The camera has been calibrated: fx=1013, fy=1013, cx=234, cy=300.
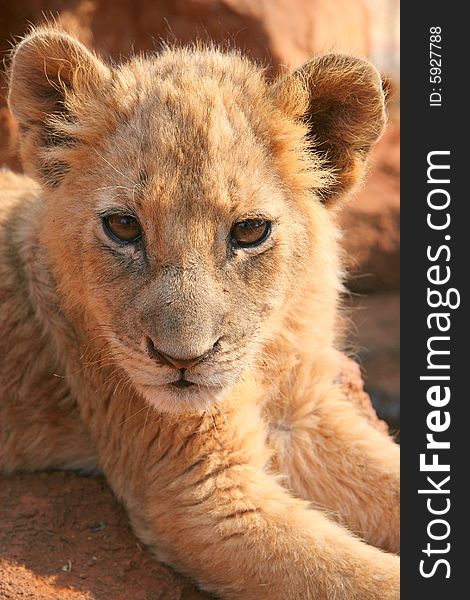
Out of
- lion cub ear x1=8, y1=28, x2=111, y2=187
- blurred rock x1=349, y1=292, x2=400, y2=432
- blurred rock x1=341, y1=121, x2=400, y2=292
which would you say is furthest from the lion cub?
blurred rock x1=341, y1=121, x2=400, y2=292

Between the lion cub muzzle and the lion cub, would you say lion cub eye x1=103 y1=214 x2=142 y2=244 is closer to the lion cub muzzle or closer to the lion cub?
the lion cub

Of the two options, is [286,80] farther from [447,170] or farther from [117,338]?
[117,338]

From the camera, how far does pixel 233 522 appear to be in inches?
169

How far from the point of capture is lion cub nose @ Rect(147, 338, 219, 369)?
12.3 ft

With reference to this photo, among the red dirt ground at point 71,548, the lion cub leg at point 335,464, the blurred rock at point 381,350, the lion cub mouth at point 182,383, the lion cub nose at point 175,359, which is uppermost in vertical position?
the blurred rock at point 381,350

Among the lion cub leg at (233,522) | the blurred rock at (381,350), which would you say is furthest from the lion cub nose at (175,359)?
the blurred rock at (381,350)

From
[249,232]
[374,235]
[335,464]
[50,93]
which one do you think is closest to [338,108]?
[249,232]

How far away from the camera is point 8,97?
4430mm

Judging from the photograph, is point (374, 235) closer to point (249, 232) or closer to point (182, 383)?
point (249, 232)

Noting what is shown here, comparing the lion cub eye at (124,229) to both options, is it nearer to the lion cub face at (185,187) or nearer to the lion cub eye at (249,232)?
the lion cub face at (185,187)

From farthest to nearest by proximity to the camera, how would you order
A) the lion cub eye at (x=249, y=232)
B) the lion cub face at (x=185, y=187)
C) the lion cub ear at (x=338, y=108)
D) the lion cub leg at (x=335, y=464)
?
the lion cub leg at (x=335, y=464)
the lion cub ear at (x=338, y=108)
the lion cub eye at (x=249, y=232)
the lion cub face at (x=185, y=187)

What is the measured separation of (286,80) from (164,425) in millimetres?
1600

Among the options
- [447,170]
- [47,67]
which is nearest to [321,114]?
[447,170]

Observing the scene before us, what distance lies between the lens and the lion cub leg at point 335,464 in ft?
16.1
